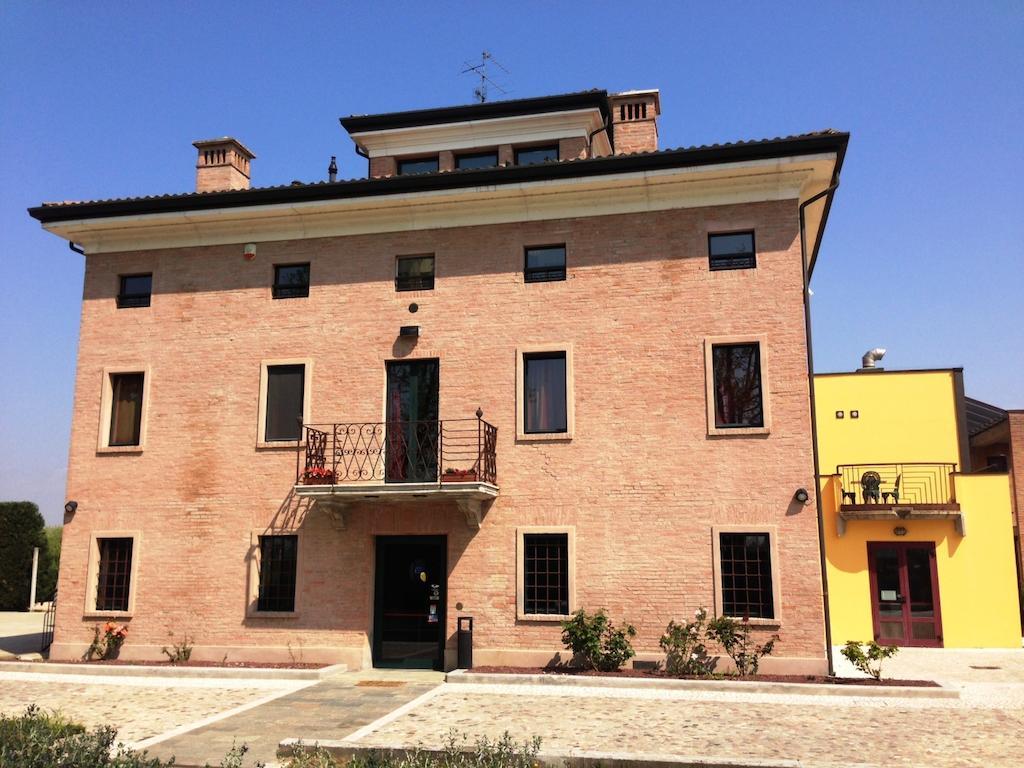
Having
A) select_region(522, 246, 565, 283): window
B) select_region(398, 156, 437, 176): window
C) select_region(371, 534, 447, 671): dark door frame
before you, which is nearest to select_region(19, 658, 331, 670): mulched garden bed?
select_region(371, 534, 447, 671): dark door frame

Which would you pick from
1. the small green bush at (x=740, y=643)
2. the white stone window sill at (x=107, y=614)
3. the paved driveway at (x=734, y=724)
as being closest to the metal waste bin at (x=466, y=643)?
the paved driveway at (x=734, y=724)

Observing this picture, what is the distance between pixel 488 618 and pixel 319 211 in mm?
8951

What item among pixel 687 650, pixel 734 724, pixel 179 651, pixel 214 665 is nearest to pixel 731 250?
pixel 687 650

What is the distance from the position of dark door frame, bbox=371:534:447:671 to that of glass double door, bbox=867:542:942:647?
11717 mm

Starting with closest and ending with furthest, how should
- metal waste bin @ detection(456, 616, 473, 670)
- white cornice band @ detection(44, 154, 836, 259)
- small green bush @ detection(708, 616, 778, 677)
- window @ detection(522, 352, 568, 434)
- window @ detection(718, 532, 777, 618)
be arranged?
small green bush @ detection(708, 616, 778, 677), window @ detection(718, 532, 777, 618), metal waste bin @ detection(456, 616, 473, 670), white cornice band @ detection(44, 154, 836, 259), window @ detection(522, 352, 568, 434)

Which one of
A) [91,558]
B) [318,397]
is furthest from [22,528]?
[318,397]

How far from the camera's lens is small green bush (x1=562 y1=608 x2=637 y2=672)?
1510cm

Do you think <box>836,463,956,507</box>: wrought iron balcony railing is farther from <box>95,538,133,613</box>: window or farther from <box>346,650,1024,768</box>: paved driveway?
<box>95,538,133,613</box>: window

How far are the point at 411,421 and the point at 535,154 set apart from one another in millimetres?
8351

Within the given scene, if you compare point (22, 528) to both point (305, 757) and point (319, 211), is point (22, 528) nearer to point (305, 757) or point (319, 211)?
point (319, 211)

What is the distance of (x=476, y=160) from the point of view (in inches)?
855

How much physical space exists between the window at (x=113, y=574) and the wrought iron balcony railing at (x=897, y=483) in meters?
17.4

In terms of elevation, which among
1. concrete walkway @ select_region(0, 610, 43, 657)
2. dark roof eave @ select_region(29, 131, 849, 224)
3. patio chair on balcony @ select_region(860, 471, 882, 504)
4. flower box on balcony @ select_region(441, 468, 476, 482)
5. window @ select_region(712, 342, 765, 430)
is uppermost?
dark roof eave @ select_region(29, 131, 849, 224)

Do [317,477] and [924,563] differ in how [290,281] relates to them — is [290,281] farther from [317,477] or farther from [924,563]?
[924,563]
